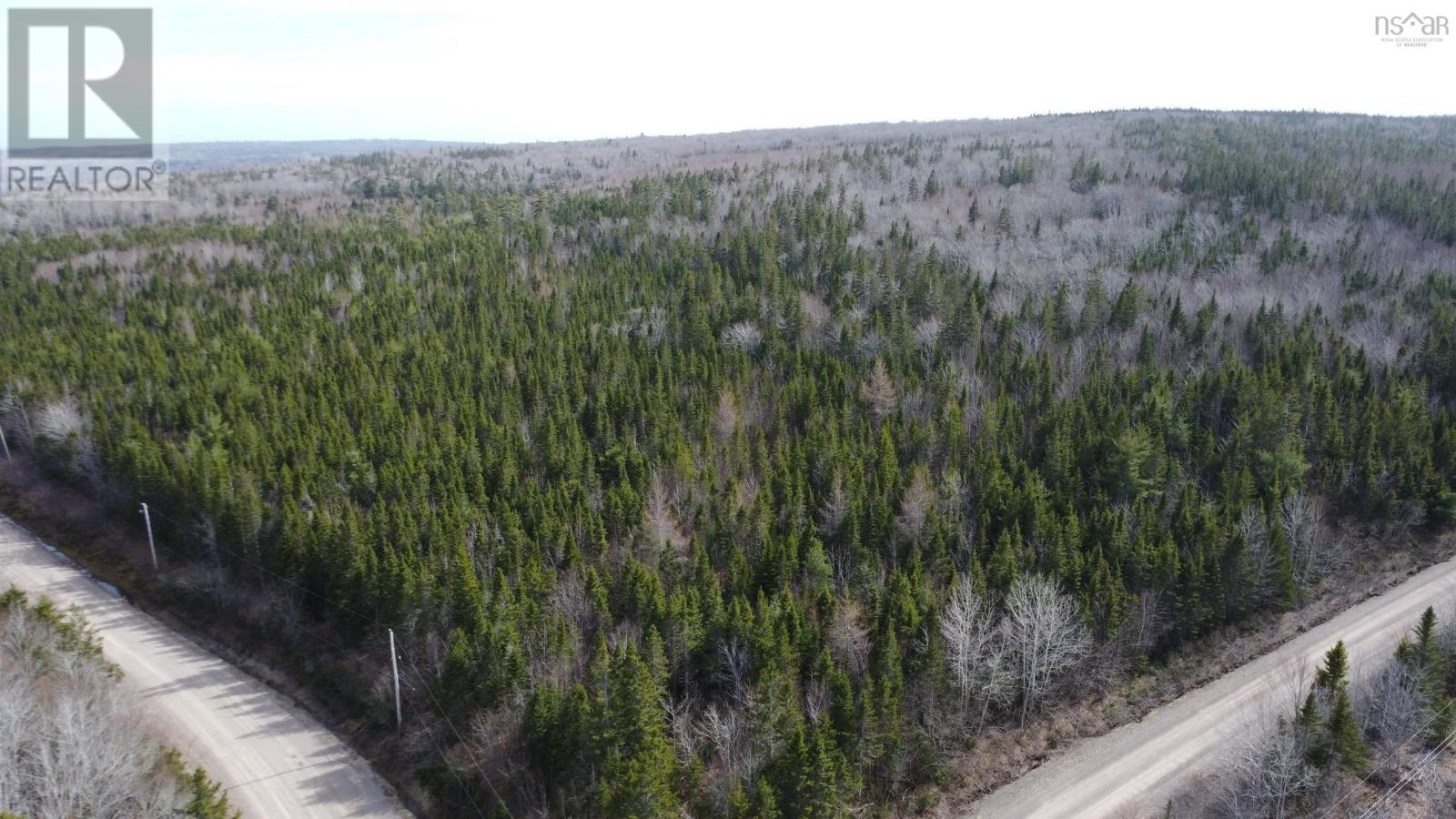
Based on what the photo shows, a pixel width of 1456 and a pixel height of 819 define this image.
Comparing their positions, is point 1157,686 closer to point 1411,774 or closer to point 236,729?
point 1411,774

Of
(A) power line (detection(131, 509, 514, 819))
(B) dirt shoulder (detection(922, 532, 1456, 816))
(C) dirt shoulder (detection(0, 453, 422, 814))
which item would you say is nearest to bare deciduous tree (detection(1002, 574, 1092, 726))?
(B) dirt shoulder (detection(922, 532, 1456, 816))

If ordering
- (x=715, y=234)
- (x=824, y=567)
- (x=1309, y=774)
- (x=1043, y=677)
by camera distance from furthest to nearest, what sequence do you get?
(x=715, y=234) → (x=824, y=567) → (x=1043, y=677) → (x=1309, y=774)

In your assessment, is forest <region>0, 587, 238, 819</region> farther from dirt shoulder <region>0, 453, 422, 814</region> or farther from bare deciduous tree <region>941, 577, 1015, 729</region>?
bare deciduous tree <region>941, 577, 1015, 729</region>

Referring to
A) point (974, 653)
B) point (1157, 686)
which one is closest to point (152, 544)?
point (974, 653)

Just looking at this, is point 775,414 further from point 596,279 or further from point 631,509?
point 596,279

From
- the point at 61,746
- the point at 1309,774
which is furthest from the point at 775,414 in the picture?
the point at 61,746

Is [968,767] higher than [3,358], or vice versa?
[3,358]
